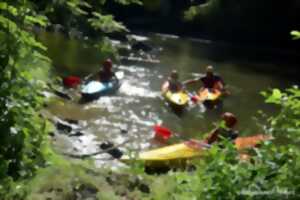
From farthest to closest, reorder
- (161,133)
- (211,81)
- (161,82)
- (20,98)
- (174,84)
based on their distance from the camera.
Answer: (161,82)
(211,81)
(174,84)
(161,133)
(20,98)

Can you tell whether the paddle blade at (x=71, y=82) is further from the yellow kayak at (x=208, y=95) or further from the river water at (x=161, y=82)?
the yellow kayak at (x=208, y=95)

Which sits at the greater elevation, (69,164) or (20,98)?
(20,98)

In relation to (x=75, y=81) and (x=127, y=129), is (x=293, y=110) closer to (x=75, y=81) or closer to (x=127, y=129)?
(x=127, y=129)

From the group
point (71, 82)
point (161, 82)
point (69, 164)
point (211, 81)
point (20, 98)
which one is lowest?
point (71, 82)

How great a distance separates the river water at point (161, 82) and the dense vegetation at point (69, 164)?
2.41 meters

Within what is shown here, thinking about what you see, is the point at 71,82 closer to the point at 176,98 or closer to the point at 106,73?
the point at 106,73

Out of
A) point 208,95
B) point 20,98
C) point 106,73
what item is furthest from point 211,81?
point 20,98

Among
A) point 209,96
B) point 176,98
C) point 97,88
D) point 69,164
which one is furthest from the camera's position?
point 209,96

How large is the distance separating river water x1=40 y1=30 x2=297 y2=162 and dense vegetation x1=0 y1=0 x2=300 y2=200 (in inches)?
94.8

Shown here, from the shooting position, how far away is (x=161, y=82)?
60.1ft

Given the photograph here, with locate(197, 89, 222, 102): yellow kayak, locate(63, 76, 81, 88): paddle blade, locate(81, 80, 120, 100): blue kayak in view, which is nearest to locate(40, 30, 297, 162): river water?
locate(81, 80, 120, 100): blue kayak

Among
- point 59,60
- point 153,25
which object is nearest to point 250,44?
Result: point 153,25

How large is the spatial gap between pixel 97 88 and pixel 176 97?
1.98 meters

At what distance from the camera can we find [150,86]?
17.6 m
